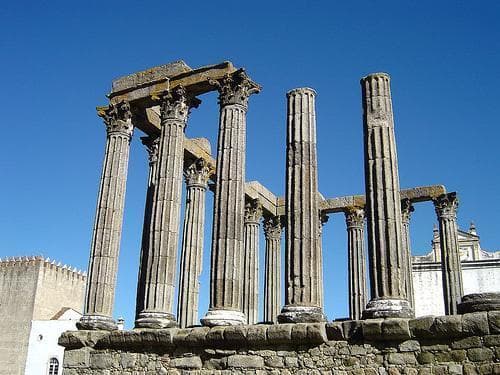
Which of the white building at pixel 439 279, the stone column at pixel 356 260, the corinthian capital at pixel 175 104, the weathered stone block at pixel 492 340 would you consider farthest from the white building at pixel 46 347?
the weathered stone block at pixel 492 340

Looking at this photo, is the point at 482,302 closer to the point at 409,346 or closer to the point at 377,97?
the point at 409,346

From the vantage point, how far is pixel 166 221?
1673 cm

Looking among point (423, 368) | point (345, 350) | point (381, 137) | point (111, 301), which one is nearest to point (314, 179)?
point (381, 137)

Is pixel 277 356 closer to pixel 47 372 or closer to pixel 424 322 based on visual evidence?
pixel 424 322

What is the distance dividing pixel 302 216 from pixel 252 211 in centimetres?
1019

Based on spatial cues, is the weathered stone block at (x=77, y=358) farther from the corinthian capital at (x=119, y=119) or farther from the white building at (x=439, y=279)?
the white building at (x=439, y=279)

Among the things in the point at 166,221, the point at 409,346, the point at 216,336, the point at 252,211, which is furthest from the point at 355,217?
the point at 409,346

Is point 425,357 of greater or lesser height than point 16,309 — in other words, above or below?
below

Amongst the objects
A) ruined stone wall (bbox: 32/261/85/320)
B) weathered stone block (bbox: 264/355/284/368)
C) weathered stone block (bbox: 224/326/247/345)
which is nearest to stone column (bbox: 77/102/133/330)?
weathered stone block (bbox: 224/326/247/345)

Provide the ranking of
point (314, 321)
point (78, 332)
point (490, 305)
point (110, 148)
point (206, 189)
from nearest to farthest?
point (490, 305), point (314, 321), point (78, 332), point (110, 148), point (206, 189)

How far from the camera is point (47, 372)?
4178 cm

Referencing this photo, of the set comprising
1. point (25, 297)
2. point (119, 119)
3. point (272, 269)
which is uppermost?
point (119, 119)

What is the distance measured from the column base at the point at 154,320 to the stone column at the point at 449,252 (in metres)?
11.0

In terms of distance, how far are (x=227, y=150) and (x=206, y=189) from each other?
581 cm
